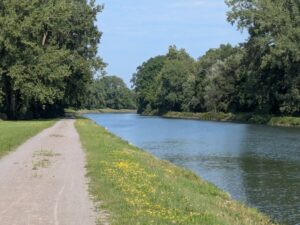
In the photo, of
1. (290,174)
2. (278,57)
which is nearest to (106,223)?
(290,174)

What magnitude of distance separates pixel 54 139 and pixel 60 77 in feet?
93.5

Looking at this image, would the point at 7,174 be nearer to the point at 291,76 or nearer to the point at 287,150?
the point at 287,150

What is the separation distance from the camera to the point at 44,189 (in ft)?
47.4

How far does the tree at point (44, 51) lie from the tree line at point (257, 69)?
22682 millimetres

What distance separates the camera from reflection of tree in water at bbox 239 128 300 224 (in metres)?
17.3

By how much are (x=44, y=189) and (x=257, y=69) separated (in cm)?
7283

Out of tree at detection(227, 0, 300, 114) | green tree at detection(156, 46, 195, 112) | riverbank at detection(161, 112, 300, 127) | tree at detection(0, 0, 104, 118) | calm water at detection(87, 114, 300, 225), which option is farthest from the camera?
green tree at detection(156, 46, 195, 112)

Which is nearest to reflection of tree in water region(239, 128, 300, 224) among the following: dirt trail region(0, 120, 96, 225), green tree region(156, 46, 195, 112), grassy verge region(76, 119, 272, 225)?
grassy verge region(76, 119, 272, 225)

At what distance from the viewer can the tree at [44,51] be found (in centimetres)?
5731

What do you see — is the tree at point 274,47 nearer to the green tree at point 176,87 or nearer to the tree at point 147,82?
the green tree at point 176,87

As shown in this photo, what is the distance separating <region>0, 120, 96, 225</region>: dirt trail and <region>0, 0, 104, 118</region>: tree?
111ft

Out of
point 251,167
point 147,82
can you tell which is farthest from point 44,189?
point 147,82

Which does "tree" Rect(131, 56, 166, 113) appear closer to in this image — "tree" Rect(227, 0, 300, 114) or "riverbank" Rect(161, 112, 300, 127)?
"riverbank" Rect(161, 112, 300, 127)

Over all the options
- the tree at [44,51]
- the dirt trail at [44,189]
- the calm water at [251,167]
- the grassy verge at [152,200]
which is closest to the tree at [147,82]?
the tree at [44,51]
